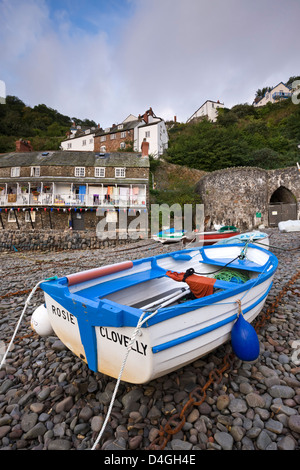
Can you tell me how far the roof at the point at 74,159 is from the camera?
24688 millimetres

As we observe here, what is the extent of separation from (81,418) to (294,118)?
158 feet

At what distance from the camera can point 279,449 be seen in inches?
71.5

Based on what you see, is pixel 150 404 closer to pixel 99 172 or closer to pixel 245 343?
pixel 245 343

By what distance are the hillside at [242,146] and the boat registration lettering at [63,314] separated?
3085 centimetres

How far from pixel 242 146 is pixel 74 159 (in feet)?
71.7

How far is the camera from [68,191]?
24516mm

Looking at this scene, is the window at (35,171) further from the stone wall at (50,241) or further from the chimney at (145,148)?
the chimney at (145,148)

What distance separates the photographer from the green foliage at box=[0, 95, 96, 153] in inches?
1807

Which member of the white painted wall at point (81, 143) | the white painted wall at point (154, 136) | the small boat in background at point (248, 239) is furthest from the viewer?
the white painted wall at point (81, 143)

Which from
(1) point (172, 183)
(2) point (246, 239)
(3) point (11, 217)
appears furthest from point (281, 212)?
(3) point (11, 217)

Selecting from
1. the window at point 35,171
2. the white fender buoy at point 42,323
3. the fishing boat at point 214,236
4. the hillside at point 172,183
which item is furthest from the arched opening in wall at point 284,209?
the window at point 35,171

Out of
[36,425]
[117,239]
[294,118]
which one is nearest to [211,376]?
[36,425]

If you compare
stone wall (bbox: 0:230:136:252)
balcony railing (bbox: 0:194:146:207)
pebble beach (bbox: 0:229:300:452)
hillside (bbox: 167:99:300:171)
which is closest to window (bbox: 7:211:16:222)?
balcony railing (bbox: 0:194:146:207)

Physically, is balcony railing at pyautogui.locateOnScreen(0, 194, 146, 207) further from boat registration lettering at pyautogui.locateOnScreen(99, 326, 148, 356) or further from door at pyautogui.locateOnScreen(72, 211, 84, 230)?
boat registration lettering at pyautogui.locateOnScreen(99, 326, 148, 356)
